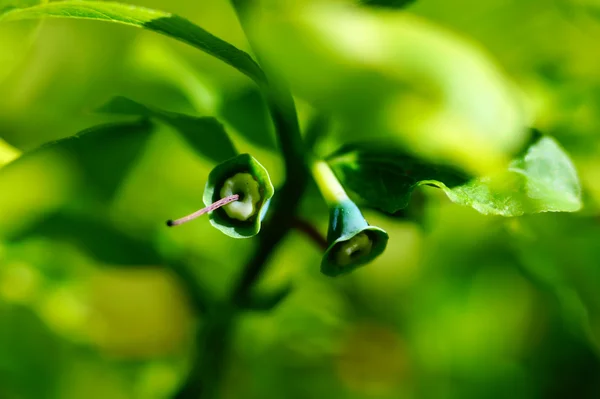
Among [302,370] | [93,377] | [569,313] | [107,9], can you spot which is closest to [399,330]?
[302,370]

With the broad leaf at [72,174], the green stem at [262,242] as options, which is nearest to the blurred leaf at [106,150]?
the broad leaf at [72,174]

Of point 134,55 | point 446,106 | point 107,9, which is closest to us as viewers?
point 446,106

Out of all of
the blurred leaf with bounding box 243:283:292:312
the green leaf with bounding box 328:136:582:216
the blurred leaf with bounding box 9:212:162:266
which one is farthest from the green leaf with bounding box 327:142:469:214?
the blurred leaf with bounding box 9:212:162:266

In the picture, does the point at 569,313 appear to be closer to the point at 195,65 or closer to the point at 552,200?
the point at 552,200

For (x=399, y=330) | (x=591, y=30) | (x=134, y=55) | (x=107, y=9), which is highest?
(x=107, y=9)

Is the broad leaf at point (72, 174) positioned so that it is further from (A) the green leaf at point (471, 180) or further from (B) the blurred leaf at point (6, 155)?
(A) the green leaf at point (471, 180)

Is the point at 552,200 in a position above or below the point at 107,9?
below

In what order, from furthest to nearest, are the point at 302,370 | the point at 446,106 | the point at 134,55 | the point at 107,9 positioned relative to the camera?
the point at 302,370 < the point at 134,55 < the point at 107,9 < the point at 446,106
